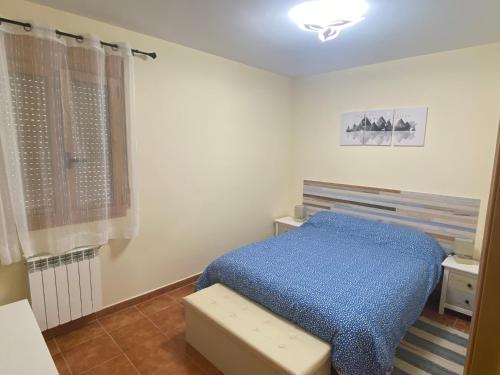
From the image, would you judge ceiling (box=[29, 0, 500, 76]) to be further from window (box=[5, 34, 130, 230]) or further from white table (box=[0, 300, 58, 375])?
white table (box=[0, 300, 58, 375])

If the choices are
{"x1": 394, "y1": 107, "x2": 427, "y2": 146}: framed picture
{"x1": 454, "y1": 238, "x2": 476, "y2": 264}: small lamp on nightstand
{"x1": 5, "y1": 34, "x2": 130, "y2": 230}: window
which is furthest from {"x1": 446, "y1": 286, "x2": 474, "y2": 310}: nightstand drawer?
{"x1": 5, "y1": 34, "x2": 130, "y2": 230}: window

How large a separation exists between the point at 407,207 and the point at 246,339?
218 cm

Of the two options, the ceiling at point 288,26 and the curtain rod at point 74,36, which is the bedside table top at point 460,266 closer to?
the ceiling at point 288,26

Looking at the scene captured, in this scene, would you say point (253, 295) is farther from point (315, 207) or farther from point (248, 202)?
point (315, 207)

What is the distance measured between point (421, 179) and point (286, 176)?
1621 mm

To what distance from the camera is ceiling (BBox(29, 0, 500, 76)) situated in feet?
5.97

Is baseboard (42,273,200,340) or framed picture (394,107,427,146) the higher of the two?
framed picture (394,107,427,146)

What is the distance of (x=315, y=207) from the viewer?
367 centimetres

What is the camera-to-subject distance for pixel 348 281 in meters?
1.98

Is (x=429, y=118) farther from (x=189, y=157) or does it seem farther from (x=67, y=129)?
(x=67, y=129)

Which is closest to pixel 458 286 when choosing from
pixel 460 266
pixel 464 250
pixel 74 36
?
pixel 460 266

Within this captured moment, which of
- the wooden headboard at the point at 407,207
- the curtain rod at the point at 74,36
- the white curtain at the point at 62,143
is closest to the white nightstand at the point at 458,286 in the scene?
the wooden headboard at the point at 407,207

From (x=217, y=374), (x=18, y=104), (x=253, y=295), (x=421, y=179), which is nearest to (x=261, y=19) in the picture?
(x=18, y=104)

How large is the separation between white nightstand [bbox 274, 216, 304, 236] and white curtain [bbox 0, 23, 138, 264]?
6.23 feet
